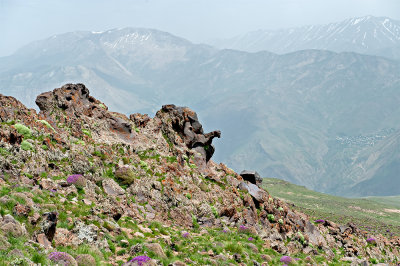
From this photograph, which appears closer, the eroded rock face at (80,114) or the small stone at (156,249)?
the small stone at (156,249)

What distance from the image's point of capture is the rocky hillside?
15.6 m

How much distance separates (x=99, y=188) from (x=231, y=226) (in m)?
14.1

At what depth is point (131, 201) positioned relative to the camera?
2630 cm

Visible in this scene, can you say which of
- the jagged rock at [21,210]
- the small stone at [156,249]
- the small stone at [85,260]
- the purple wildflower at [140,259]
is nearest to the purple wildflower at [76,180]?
the jagged rock at [21,210]

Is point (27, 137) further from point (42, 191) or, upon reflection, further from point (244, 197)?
point (244, 197)

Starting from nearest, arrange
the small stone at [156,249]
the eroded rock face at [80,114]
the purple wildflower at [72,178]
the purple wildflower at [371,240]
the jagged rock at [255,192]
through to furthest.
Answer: the small stone at [156,249] → the purple wildflower at [72,178] → the eroded rock face at [80,114] → the jagged rock at [255,192] → the purple wildflower at [371,240]

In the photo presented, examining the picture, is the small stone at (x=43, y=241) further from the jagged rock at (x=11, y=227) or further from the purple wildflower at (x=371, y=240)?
the purple wildflower at (x=371, y=240)

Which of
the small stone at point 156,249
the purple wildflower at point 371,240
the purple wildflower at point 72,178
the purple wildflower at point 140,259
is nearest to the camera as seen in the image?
the purple wildflower at point 140,259

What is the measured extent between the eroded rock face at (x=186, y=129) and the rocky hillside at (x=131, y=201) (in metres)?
0.16

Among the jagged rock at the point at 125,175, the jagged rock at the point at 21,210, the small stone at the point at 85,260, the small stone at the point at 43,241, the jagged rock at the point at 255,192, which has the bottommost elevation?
the small stone at the point at 85,260

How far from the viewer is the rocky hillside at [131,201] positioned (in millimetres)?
15602

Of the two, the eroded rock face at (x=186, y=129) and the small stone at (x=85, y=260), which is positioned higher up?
the eroded rock face at (x=186, y=129)

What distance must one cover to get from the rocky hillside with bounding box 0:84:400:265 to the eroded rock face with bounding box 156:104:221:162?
0.16m

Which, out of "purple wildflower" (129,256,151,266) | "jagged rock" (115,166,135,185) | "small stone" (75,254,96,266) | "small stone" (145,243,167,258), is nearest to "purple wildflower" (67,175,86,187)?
"jagged rock" (115,166,135,185)
